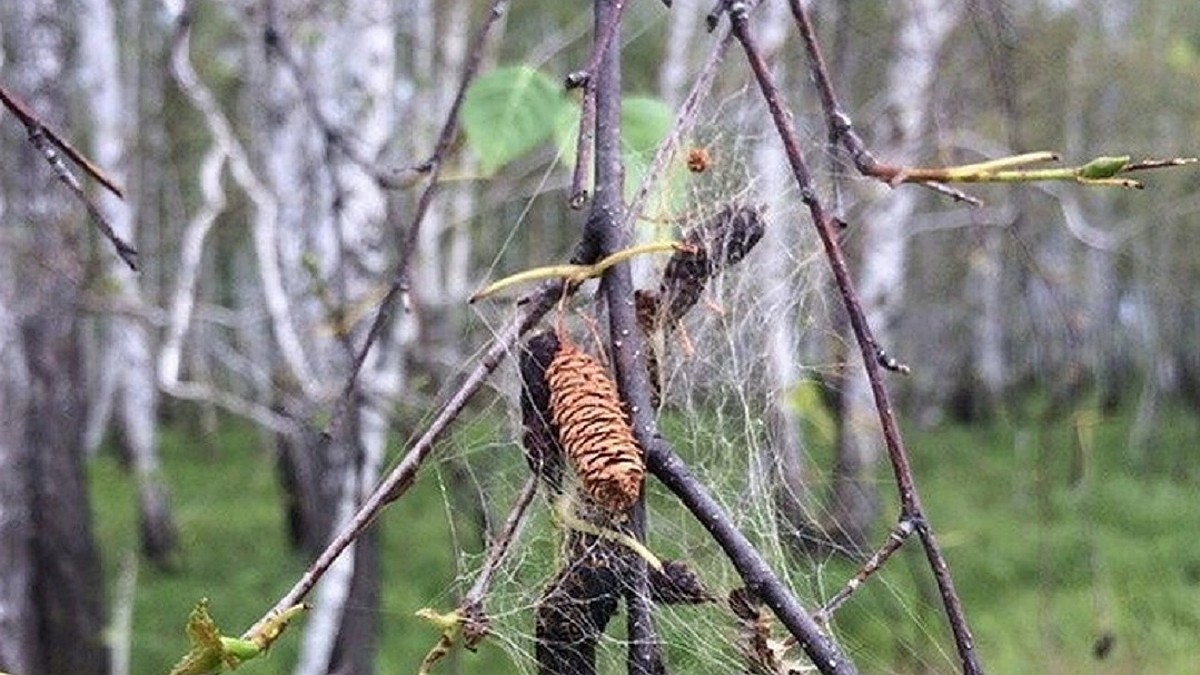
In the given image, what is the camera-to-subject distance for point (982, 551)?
349 inches

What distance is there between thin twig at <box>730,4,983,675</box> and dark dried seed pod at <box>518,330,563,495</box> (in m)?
0.11

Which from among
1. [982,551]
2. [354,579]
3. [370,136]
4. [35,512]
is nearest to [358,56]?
[370,136]

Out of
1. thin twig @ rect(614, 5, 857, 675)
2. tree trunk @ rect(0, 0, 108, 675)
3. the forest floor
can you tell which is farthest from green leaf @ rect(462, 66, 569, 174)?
tree trunk @ rect(0, 0, 108, 675)

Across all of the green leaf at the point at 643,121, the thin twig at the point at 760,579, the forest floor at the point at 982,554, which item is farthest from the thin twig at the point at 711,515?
the green leaf at the point at 643,121

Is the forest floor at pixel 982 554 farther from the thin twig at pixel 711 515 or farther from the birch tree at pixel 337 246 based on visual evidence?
the birch tree at pixel 337 246

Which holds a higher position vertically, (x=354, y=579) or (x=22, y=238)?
(x=22, y=238)

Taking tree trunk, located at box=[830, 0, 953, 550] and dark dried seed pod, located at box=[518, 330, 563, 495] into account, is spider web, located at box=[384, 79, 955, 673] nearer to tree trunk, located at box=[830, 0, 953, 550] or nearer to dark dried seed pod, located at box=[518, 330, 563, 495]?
dark dried seed pod, located at box=[518, 330, 563, 495]

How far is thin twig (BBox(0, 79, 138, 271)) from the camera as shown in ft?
1.91

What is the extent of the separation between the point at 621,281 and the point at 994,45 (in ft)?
1.78

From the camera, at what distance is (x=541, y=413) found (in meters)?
0.60

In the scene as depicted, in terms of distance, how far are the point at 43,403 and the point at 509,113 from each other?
173 inches

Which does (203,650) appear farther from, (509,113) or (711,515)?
(509,113)

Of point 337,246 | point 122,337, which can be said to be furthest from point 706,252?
point 122,337

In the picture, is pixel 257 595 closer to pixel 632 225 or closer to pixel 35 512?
pixel 35 512
